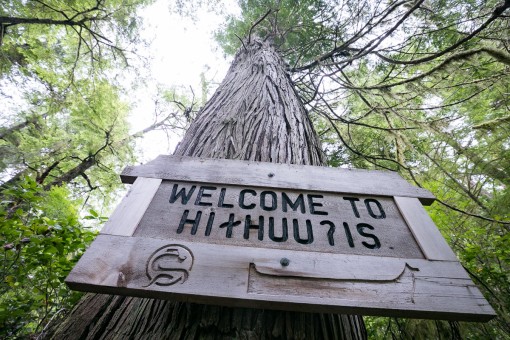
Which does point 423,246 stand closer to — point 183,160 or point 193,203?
point 193,203

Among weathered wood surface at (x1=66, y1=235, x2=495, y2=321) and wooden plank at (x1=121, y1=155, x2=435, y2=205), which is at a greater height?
wooden plank at (x1=121, y1=155, x2=435, y2=205)

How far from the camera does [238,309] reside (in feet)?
3.14

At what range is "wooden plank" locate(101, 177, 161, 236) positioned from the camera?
1007 mm

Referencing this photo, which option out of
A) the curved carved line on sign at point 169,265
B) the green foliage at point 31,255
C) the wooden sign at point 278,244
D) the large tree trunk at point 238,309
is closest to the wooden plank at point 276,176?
the wooden sign at point 278,244

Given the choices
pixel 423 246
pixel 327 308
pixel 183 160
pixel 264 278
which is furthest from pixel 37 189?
pixel 423 246

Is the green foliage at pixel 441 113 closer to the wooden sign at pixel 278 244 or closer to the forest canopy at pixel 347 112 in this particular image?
the forest canopy at pixel 347 112

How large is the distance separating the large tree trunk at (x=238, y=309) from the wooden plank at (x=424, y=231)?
0.43 metres

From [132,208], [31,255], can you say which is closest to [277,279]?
[132,208]

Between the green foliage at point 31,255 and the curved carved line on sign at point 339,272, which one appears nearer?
the curved carved line on sign at point 339,272

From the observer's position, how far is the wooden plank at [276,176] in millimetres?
1235

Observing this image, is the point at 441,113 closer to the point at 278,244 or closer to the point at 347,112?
the point at 347,112

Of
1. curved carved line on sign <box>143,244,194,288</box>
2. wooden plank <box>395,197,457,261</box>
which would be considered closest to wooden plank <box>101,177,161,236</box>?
curved carved line on sign <box>143,244,194,288</box>

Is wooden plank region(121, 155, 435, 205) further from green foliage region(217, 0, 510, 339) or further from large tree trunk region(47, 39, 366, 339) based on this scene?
green foliage region(217, 0, 510, 339)

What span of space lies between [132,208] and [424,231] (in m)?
1.21
